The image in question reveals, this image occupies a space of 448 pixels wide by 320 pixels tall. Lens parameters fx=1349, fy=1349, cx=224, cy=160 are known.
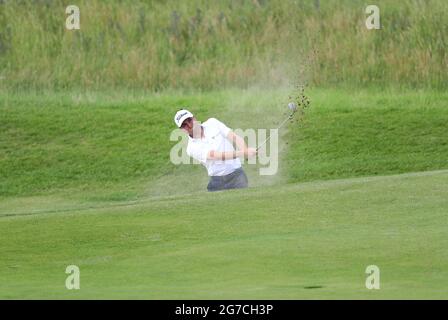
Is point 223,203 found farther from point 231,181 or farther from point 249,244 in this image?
point 231,181

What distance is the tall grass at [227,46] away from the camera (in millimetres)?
22125

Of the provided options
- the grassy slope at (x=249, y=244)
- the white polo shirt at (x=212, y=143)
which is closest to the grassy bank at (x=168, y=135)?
the white polo shirt at (x=212, y=143)

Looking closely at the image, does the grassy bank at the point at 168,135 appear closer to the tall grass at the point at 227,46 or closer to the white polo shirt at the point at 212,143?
the tall grass at the point at 227,46

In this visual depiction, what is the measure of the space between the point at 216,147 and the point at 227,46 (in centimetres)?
845

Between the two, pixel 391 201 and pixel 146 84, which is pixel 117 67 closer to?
pixel 146 84

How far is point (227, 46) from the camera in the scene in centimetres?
2284

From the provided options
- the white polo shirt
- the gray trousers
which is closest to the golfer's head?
the white polo shirt

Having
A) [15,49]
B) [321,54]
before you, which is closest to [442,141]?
[321,54]

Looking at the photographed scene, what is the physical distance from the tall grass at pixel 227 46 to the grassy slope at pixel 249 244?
8.97 metres

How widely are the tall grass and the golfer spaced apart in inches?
283

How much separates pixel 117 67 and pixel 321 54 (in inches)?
134

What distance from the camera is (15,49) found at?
2283 cm

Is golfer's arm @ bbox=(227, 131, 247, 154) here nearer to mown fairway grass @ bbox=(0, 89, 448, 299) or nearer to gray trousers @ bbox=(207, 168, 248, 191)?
gray trousers @ bbox=(207, 168, 248, 191)

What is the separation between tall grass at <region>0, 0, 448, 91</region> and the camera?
72.6 feet
